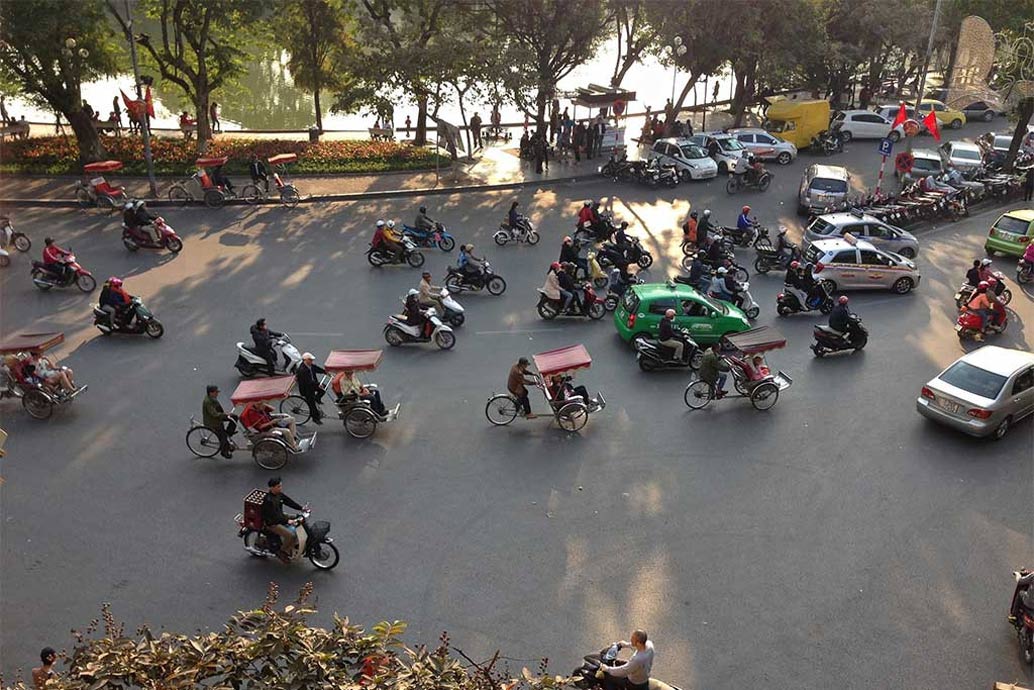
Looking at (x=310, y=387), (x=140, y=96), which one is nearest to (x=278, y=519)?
(x=310, y=387)

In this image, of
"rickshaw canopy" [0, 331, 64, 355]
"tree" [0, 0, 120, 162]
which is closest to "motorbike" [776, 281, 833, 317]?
"rickshaw canopy" [0, 331, 64, 355]

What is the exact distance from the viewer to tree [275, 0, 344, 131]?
3072 cm

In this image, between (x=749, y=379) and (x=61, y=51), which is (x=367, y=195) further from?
(x=749, y=379)

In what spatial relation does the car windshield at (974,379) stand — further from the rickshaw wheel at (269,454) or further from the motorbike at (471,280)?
the rickshaw wheel at (269,454)

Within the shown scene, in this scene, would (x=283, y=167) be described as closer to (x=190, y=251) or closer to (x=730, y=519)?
(x=190, y=251)

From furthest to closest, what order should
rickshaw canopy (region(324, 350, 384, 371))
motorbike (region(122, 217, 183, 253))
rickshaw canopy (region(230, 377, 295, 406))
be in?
motorbike (region(122, 217, 183, 253)) → rickshaw canopy (region(324, 350, 384, 371)) → rickshaw canopy (region(230, 377, 295, 406))

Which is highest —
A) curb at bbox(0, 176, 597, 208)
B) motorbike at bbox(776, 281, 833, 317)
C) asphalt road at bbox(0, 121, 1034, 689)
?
curb at bbox(0, 176, 597, 208)

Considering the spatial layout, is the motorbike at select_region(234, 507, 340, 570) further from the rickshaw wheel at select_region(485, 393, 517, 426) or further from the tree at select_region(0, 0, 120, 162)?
the tree at select_region(0, 0, 120, 162)

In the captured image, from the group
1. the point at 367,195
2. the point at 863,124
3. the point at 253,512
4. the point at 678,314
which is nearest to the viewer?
Result: the point at 253,512

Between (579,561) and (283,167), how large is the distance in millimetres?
20618

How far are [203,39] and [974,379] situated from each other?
25.1 meters

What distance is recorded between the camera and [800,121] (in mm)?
33094

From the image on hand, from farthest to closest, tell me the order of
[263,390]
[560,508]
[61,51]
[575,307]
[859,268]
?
[61,51] < [859,268] < [575,307] < [263,390] < [560,508]

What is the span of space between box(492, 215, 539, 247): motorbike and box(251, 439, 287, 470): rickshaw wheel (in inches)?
442
